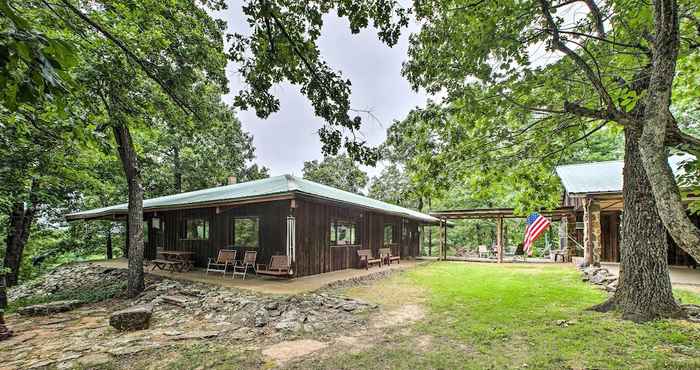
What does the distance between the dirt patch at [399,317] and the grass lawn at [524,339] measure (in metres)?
0.20

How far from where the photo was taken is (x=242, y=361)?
402 centimetres

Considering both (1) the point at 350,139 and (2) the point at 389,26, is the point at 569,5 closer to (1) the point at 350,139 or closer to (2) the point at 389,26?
(2) the point at 389,26

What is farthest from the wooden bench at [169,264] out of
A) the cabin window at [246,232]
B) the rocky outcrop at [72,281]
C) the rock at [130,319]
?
the rock at [130,319]

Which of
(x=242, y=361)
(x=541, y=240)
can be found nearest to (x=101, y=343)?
(x=242, y=361)

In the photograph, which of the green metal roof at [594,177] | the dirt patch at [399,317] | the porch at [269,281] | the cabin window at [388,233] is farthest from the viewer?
the cabin window at [388,233]

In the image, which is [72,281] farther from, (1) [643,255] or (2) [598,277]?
(2) [598,277]

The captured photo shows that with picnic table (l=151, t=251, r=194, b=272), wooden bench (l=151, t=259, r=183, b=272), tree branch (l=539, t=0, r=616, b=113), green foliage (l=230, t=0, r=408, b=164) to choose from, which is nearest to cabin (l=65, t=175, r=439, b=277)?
picnic table (l=151, t=251, r=194, b=272)

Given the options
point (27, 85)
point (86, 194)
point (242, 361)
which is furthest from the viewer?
point (86, 194)

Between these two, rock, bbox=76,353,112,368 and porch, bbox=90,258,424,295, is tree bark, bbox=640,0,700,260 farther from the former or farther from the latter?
rock, bbox=76,353,112,368

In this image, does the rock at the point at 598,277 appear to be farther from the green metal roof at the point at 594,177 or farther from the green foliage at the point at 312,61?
the green foliage at the point at 312,61

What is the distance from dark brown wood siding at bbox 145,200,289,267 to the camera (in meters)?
9.40

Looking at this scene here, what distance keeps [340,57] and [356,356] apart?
4.25 meters

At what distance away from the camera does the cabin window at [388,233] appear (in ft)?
49.7

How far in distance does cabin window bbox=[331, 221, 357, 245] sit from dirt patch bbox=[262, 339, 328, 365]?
6.04 metres
